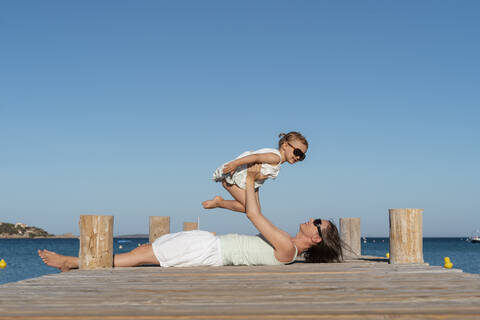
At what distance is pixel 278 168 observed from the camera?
693 cm

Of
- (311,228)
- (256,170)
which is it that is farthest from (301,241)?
(256,170)

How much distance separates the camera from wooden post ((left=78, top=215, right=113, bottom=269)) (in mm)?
6062

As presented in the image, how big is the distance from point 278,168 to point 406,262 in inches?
85.9

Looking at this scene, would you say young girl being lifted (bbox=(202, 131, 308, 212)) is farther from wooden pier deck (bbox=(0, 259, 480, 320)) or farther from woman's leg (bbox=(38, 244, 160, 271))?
wooden pier deck (bbox=(0, 259, 480, 320))

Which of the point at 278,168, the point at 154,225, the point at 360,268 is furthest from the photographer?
the point at 154,225

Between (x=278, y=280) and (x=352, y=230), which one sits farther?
(x=352, y=230)

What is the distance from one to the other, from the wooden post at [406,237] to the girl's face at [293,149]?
1524mm

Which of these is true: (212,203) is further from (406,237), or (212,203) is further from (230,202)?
(406,237)

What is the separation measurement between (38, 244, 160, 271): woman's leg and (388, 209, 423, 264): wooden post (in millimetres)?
3277

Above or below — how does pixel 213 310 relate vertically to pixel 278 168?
below

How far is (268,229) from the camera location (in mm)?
5793

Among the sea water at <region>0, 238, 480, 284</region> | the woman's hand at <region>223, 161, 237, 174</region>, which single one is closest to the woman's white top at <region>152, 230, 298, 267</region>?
the woman's hand at <region>223, 161, 237, 174</region>

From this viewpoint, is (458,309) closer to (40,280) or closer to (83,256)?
(40,280)

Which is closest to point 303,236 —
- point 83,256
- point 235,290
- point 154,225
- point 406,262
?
point 406,262
